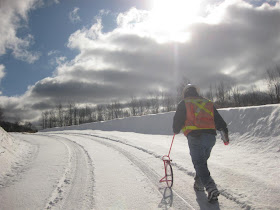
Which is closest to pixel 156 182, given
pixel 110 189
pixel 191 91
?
pixel 110 189

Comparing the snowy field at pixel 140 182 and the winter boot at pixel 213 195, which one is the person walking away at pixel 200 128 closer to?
the winter boot at pixel 213 195

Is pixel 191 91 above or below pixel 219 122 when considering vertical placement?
above

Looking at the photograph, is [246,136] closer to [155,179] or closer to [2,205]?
[155,179]

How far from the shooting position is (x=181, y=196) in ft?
12.1

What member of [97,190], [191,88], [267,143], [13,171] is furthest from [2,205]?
[267,143]

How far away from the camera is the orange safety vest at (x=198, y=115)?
3.46 m

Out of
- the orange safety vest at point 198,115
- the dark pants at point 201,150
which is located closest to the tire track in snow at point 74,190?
the dark pants at point 201,150

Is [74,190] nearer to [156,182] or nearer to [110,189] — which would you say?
[110,189]

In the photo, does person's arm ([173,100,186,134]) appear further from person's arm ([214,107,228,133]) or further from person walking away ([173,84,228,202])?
person's arm ([214,107,228,133])

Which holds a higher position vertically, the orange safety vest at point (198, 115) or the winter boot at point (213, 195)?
the orange safety vest at point (198, 115)

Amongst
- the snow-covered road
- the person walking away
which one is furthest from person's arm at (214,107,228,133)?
the snow-covered road

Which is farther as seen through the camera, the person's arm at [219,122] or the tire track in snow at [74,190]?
the person's arm at [219,122]

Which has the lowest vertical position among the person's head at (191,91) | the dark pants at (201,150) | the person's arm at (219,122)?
the dark pants at (201,150)

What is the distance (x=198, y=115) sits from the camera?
3.48 m
